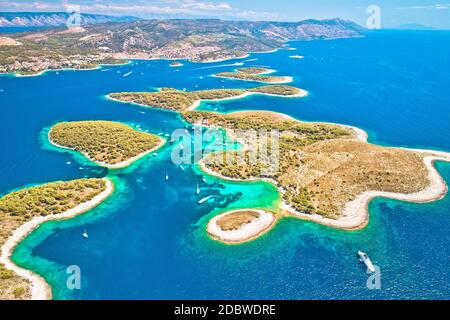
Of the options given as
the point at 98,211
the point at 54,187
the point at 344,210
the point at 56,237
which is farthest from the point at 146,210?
the point at 344,210

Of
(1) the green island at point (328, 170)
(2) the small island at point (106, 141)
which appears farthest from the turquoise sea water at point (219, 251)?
(2) the small island at point (106, 141)

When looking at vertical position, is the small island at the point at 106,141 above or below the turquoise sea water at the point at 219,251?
above

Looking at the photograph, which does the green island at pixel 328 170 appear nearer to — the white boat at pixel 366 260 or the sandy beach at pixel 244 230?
the sandy beach at pixel 244 230

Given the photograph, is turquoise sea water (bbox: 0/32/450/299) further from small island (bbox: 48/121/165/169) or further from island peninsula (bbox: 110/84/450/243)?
small island (bbox: 48/121/165/169)

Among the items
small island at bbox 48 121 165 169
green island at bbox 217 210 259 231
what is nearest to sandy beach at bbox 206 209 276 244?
green island at bbox 217 210 259 231

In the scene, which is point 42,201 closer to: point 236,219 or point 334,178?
point 236,219
